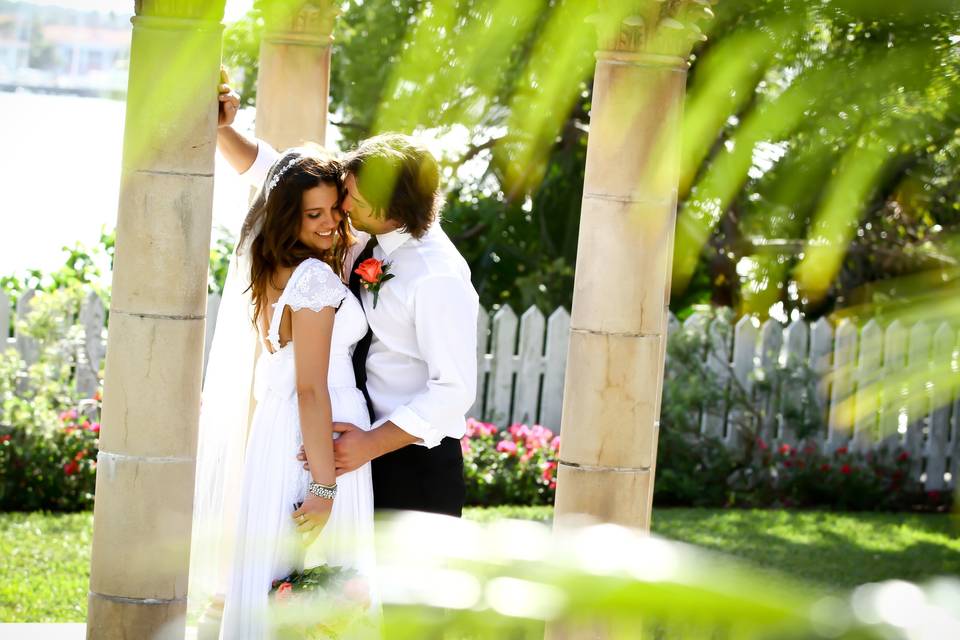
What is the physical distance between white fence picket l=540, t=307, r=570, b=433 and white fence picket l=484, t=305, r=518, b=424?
28cm

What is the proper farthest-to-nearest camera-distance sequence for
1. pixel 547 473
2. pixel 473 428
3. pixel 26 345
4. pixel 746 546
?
pixel 473 428
pixel 547 473
pixel 26 345
pixel 746 546

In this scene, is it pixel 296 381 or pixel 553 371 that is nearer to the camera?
pixel 296 381

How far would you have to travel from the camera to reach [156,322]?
114 inches

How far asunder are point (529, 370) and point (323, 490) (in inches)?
258

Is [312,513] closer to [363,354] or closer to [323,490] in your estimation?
[323,490]

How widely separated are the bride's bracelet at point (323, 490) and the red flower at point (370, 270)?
547 millimetres

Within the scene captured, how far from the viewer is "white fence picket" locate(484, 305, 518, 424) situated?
9.50 meters

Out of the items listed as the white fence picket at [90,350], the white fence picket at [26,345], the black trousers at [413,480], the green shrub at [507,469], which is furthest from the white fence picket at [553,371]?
the black trousers at [413,480]

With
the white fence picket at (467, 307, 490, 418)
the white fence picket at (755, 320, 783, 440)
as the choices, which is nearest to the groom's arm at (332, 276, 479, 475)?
the white fence picket at (467, 307, 490, 418)

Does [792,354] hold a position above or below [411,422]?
above

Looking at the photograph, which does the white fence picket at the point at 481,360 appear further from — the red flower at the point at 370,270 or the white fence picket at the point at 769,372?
the red flower at the point at 370,270

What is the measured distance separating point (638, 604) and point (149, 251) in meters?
2.62

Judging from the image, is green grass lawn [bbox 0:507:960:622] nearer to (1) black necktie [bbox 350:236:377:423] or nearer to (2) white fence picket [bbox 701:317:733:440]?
(2) white fence picket [bbox 701:317:733:440]

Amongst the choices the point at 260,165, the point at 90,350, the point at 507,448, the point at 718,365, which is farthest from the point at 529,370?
the point at 260,165
